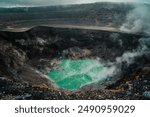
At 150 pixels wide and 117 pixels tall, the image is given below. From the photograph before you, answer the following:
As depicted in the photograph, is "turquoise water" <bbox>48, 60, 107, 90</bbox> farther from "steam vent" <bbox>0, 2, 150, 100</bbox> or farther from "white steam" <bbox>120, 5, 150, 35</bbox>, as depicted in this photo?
"white steam" <bbox>120, 5, 150, 35</bbox>

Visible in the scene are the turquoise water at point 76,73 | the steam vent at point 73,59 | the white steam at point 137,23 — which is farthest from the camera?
the white steam at point 137,23

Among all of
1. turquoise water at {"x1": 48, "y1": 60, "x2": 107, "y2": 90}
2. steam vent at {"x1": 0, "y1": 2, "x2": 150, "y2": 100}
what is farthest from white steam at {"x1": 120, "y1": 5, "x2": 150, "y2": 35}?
turquoise water at {"x1": 48, "y1": 60, "x2": 107, "y2": 90}

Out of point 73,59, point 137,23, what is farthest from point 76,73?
point 137,23

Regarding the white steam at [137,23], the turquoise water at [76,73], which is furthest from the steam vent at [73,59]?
the white steam at [137,23]

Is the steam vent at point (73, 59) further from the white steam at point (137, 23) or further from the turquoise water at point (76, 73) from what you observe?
the white steam at point (137, 23)

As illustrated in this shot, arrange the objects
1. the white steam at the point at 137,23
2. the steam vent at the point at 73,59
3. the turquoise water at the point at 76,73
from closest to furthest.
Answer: the steam vent at the point at 73,59
the turquoise water at the point at 76,73
the white steam at the point at 137,23

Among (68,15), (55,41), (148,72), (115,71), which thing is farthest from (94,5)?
(148,72)

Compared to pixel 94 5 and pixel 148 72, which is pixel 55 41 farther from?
pixel 94 5

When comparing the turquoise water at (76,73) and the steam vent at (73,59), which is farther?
the turquoise water at (76,73)
